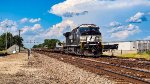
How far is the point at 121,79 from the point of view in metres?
15.0

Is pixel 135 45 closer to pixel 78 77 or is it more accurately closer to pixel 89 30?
pixel 89 30

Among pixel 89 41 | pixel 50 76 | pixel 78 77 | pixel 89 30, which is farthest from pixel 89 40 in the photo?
pixel 78 77

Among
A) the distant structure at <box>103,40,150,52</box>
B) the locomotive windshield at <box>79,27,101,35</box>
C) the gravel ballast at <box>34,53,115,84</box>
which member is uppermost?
the locomotive windshield at <box>79,27,101,35</box>

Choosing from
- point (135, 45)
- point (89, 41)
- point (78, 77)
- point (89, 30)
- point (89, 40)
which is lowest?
point (78, 77)

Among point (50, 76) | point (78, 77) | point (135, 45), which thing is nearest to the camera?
point (78, 77)

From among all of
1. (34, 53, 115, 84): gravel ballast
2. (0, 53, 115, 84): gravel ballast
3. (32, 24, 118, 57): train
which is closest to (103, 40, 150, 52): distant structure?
(32, 24, 118, 57): train

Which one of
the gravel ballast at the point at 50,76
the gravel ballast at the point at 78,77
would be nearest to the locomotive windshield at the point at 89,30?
the gravel ballast at the point at 50,76

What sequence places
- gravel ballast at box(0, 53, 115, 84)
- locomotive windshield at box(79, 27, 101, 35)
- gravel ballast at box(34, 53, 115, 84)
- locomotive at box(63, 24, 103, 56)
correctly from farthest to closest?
1. locomotive windshield at box(79, 27, 101, 35)
2. locomotive at box(63, 24, 103, 56)
3. gravel ballast at box(34, 53, 115, 84)
4. gravel ballast at box(0, 53, 115, 84)

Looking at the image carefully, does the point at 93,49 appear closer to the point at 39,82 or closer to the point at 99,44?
the point at 99,44

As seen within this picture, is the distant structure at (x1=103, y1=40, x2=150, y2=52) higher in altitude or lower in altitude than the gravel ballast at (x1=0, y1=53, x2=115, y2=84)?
higher

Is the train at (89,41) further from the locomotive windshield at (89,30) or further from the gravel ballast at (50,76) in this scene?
the gravel ballast at (50,76)

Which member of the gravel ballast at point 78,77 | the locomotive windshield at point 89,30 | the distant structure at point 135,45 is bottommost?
the gravel ballast at point 78,77

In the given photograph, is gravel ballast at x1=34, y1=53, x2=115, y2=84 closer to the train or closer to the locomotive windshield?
the train

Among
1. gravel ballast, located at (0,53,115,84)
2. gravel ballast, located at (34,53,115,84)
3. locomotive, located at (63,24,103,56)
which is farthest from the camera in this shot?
locomotive, located at (63,24,103,56)
